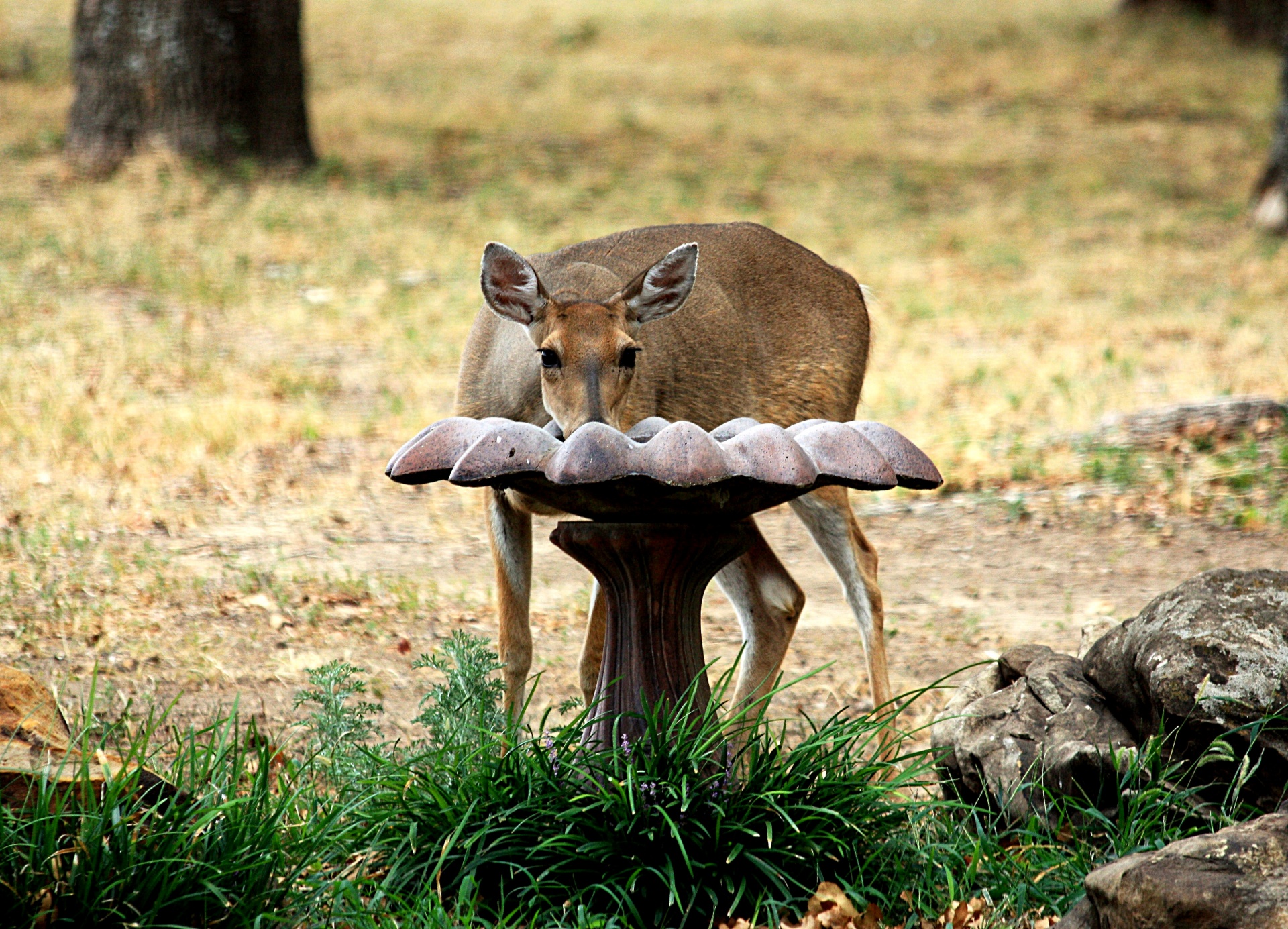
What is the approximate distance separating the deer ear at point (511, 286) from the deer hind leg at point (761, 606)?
3.89ft

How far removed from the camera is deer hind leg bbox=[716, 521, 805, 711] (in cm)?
529

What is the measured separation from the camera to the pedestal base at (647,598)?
3.80 meters

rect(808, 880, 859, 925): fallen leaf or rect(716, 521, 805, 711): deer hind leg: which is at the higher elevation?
rect(716, 521, 805, 711): deer hind leg

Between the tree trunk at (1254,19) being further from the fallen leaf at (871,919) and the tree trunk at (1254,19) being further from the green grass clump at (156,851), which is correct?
the green grass clump at (156,851)

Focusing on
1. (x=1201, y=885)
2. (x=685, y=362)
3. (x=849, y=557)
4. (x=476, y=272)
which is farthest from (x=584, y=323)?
(x=476, y=272)

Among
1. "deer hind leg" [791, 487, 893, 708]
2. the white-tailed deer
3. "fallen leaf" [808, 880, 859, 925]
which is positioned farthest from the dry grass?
"fallen leaf" [808, 880, 859, 925]

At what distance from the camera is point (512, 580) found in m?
4.97

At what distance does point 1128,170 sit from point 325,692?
15637mm

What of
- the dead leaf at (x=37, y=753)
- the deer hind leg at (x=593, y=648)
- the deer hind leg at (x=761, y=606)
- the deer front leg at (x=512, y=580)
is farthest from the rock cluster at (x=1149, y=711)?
the dead leaf at (x=37, y=753)

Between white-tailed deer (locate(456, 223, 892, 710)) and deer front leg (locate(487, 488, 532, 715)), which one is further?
deer front leg (locate(487, 488, 532, 715))

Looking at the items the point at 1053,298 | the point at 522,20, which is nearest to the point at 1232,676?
the point at 1053,298

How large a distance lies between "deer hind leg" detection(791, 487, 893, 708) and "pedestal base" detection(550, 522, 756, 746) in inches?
65.0

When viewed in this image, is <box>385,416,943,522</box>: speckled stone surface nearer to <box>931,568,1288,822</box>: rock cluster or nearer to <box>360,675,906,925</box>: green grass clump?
<box>360,675,906,925</box>: green grass clump

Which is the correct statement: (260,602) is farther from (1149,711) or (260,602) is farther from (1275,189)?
(1275,189)
